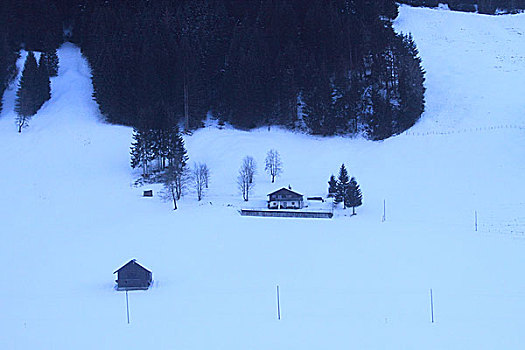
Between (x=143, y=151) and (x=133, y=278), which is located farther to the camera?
(x=143, y=151)

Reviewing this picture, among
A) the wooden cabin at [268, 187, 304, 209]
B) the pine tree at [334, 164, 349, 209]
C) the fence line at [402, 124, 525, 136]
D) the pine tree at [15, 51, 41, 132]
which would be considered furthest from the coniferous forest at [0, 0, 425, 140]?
the wooden cabin at [268, 187, 304, 209]

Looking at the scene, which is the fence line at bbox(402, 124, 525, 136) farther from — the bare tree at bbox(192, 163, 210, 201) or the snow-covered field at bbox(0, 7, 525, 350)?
the bare tree at bbox(192, 163, 210, 201)

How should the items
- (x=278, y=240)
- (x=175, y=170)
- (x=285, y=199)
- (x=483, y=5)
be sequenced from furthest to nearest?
(x=483, y=5) → (x=175, y=170) → (x=285, y=199) → (x=278, y=240)

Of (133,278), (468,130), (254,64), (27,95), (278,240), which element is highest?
(254,64)

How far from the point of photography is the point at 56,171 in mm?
37344

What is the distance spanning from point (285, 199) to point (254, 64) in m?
20.3

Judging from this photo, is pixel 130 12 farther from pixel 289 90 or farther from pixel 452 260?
pixel 452 260

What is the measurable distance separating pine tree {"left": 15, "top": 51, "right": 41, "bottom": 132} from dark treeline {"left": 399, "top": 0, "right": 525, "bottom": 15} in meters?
47.4

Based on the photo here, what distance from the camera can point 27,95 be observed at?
4478 centimetres

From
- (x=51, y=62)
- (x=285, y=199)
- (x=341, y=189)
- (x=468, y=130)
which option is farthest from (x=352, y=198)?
(x=51, y=62)

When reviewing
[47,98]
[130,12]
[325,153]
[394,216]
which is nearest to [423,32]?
[325,153]

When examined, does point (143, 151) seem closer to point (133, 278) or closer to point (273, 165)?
point (273, 165)

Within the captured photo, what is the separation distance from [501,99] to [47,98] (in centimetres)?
4046

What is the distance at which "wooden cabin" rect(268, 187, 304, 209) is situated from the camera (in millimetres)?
30906
